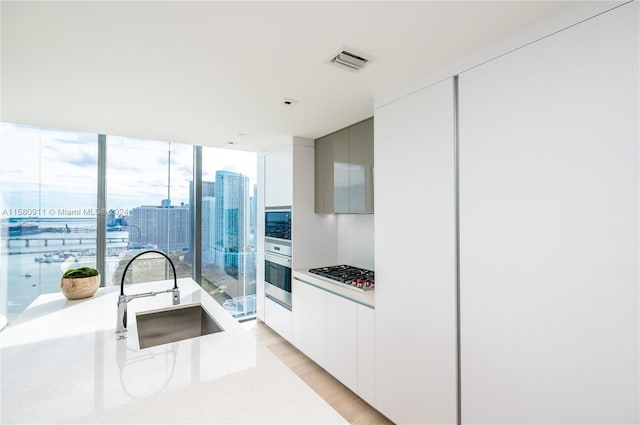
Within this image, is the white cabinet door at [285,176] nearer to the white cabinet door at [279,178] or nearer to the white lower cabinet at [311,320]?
the white cabinet door at [279,178]

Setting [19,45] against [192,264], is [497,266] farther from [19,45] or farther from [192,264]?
[192,264]

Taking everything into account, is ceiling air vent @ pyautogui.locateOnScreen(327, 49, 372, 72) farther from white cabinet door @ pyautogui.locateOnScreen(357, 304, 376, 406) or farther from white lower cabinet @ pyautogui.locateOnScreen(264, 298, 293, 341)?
white lower cabinet @ pyautogui.locateOnScreen(264, 298, 293, 341)

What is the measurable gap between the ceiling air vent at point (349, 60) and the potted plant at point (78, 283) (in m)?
2.19

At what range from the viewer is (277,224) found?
369 cm

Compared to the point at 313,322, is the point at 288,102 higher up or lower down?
higher up

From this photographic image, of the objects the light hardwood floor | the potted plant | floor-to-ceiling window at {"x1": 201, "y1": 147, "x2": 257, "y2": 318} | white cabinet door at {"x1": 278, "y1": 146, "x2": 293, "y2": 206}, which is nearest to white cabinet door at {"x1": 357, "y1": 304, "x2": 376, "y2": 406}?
the light hardwood floor

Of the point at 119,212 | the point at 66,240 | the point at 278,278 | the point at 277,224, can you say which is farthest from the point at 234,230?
the point at 66,240

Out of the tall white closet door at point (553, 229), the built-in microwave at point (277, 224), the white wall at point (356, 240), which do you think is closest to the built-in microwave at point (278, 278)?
the built-in microwave at point (277, 224)

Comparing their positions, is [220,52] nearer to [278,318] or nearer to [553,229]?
[553,229]

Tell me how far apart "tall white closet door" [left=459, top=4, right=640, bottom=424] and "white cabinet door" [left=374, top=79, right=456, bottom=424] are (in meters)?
0.10

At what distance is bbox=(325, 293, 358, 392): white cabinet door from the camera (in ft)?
8.07

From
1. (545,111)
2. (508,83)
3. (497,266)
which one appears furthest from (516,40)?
(497,266)

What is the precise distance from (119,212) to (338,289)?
2.78m

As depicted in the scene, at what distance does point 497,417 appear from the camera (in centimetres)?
151
